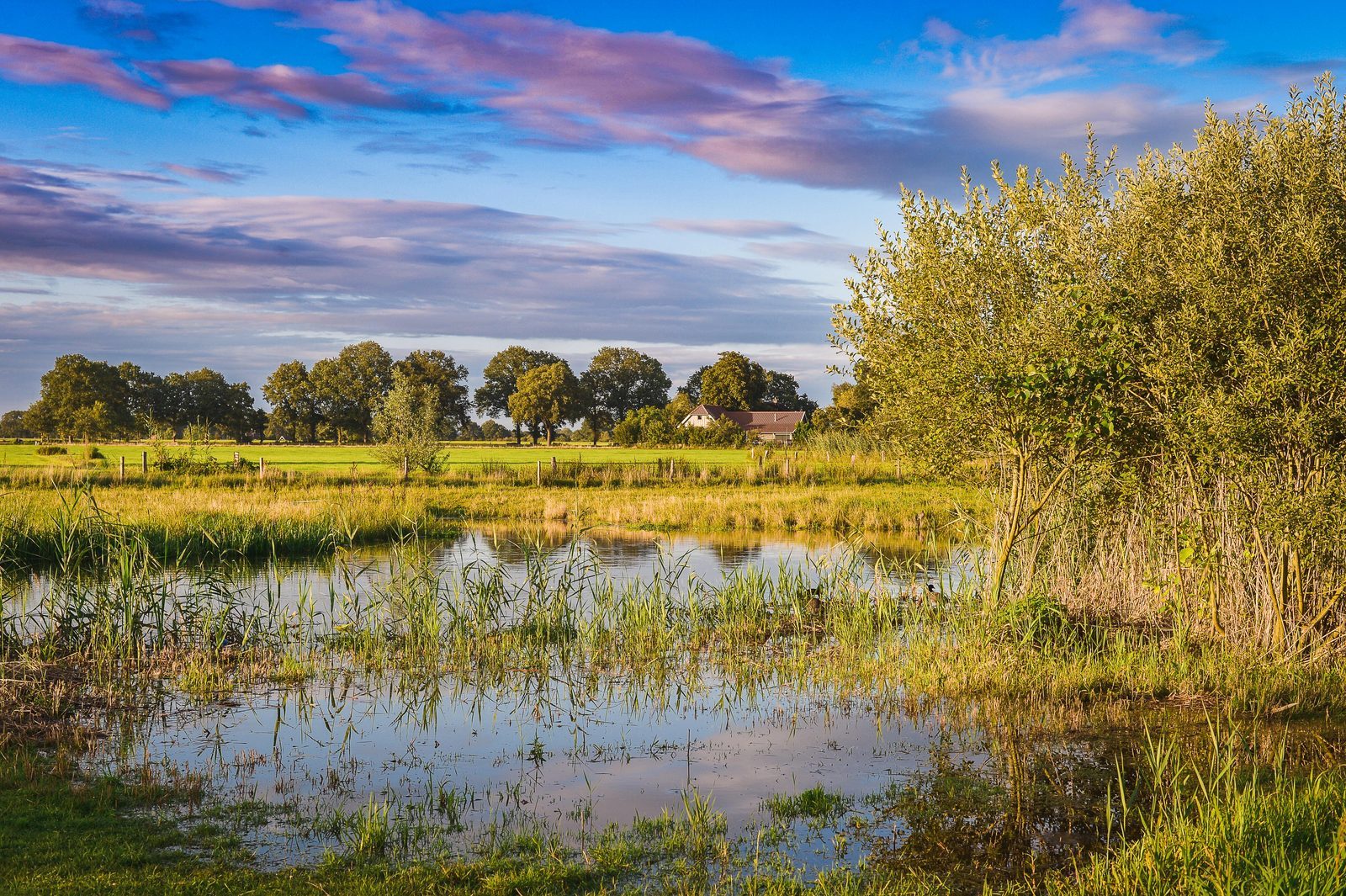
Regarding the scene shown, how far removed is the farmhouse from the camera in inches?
4900

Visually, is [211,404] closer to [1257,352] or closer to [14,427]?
[14,427]

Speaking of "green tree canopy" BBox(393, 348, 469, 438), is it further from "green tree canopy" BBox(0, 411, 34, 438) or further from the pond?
the pond

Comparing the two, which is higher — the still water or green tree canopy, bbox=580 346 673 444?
green tree canopy, bbox=580 346 673 444

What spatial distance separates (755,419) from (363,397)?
167 ft

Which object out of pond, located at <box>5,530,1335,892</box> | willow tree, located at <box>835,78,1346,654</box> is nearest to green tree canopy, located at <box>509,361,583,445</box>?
pond, located at <box>5,530,1335,892</box>

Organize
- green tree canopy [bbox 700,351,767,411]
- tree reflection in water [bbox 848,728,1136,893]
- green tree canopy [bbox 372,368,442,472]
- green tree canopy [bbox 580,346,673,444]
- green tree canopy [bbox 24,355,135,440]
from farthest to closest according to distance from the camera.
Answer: green tree canopy [bbox 580,346,673,444], green tree canopy [bbox 700,351,767,411], green tree canopy [bbox 24,355,135,440], green tree canopy [bbox 372,368,442,472], tree reflection in water [bbox 848,728,1136,893]

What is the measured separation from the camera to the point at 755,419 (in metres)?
130

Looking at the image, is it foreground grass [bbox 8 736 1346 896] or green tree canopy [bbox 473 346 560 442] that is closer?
foreground grass [bbox 8 736 1346 896]

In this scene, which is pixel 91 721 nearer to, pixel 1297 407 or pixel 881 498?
pixel 1297 407

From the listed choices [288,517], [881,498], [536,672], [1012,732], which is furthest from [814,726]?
[881,498]

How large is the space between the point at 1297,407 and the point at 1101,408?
6.85ft

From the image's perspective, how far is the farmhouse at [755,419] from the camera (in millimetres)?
124469

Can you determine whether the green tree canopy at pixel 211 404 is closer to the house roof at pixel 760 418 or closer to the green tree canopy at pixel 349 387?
the green tree canopy at pixel 349 387

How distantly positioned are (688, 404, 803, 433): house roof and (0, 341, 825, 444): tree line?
3.26m
